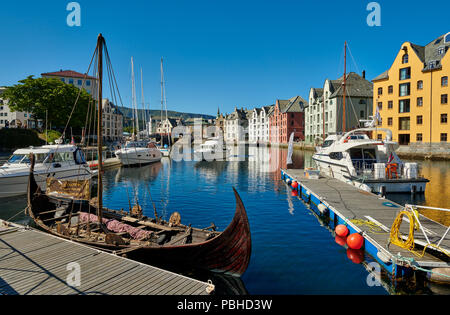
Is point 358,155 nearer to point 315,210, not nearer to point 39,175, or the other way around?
point 315,210

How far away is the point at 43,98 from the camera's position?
66375 millimetres

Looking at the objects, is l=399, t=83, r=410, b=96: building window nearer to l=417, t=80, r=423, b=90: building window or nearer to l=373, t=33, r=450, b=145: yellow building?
l=373, t=33, r=450, b=145: yellow building

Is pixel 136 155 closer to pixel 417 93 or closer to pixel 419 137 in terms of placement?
pixel 419 137

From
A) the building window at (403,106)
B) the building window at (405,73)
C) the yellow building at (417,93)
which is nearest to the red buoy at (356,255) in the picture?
the yellow building at (417,93)

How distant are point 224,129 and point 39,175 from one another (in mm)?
144564

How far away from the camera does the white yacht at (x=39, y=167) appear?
23672 mm

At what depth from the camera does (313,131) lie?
295ft

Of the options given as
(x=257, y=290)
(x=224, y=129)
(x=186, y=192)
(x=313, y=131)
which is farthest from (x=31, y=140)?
(x=224, y=129)

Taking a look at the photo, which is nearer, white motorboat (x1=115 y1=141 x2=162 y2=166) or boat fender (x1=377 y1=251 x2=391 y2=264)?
boat fender (x1=377 y1=251 x2=391 y2=264)

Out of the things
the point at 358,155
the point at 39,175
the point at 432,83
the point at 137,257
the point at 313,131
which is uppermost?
the point at 432,83

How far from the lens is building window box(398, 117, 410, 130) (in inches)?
2233

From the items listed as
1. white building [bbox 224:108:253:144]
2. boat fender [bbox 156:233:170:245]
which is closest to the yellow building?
boat fender [bbox 156:233:170:245]

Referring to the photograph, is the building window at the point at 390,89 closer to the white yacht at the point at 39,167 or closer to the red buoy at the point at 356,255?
the red buoy at the point at 356,255

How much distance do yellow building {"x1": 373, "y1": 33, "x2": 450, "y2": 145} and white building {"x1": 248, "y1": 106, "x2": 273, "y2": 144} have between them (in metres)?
66.2
